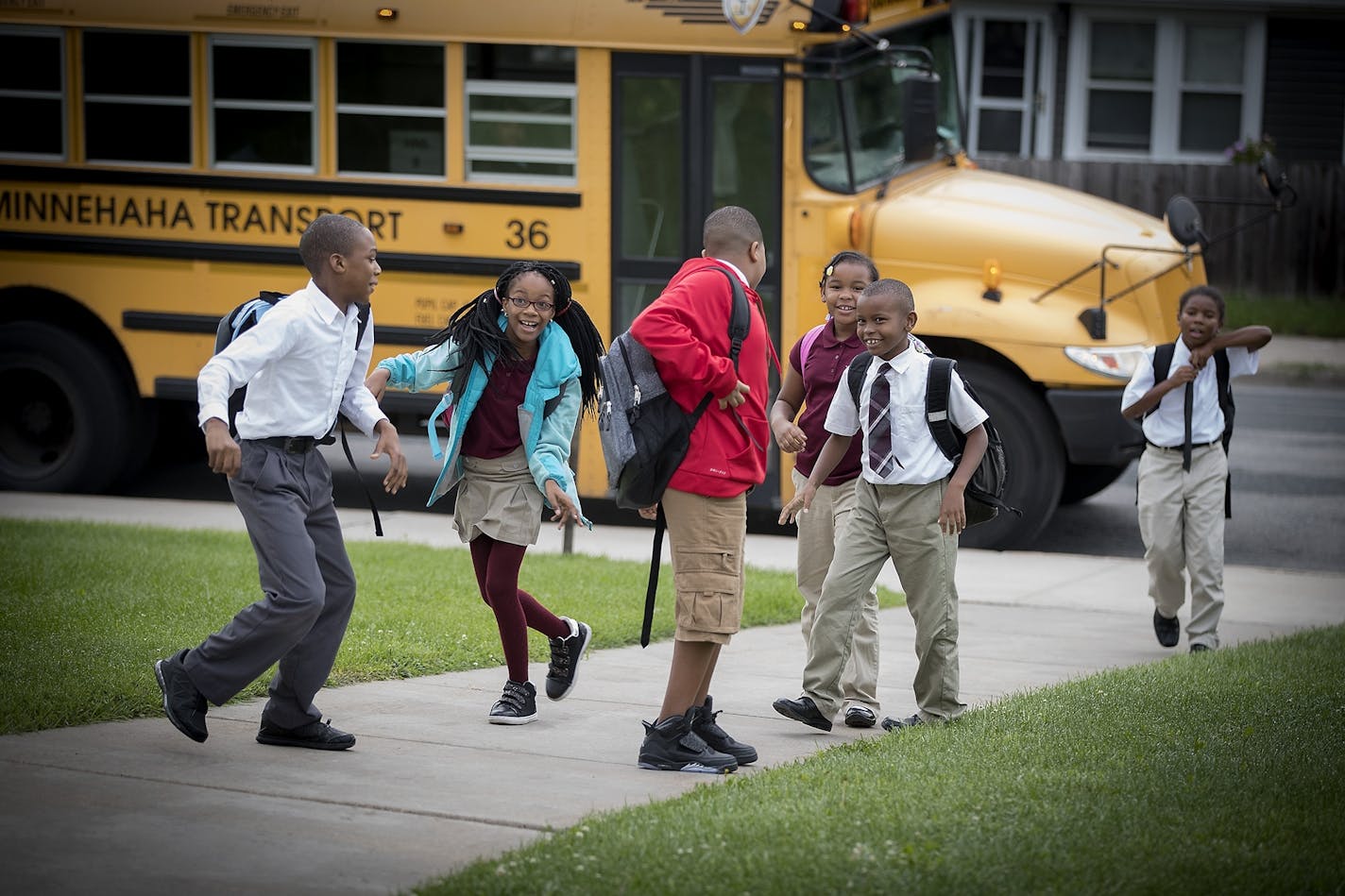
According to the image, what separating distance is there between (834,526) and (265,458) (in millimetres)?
1956

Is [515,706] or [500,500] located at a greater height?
[500,500]

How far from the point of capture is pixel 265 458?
503cm

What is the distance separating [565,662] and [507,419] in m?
0.86

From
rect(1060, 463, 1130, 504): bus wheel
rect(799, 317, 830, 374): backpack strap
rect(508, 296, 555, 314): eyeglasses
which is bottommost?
rect(1060, 463, 1130, 504): bus wheel

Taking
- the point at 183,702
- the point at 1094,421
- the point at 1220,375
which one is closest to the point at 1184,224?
the point at 1094,421

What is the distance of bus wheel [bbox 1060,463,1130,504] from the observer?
11211 millimetres

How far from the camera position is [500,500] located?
5633 millimetres

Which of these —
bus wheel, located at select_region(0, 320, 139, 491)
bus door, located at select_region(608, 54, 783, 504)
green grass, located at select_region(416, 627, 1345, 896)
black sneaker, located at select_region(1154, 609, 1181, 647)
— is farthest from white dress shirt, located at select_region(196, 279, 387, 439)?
bus wheel, located at select_region(0, 320, 139, 491)

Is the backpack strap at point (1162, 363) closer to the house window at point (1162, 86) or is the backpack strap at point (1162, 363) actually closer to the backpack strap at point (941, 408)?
the backpack strap at point (941, 408)

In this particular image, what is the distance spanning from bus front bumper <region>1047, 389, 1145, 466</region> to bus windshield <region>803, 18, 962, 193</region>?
1.64 m

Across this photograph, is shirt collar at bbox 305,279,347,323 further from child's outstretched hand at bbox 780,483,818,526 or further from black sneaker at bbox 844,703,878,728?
black sneaker at bbox 844,703,878,728

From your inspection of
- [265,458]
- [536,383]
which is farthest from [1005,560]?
[265,458]

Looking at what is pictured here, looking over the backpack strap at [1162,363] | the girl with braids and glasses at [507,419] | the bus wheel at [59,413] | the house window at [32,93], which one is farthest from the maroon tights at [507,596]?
the house window at [32,93]

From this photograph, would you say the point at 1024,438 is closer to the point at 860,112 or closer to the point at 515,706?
the point at 860,112
